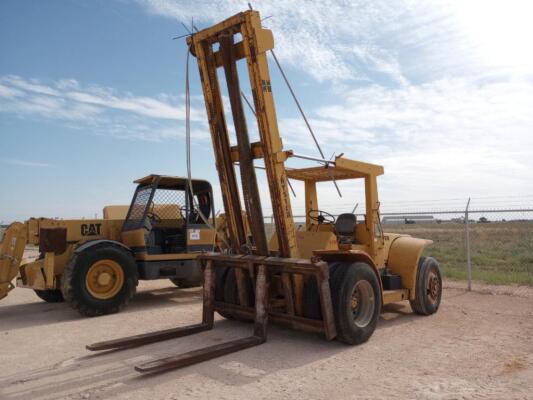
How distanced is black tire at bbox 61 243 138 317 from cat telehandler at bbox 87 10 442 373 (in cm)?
208

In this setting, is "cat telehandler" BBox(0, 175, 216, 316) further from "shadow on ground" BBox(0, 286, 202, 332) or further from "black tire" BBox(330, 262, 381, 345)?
"black tire" BBox(330, 262, 381, 345)

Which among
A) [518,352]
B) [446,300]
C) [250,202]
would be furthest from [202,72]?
[446,300]

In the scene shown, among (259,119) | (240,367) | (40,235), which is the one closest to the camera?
(240,367)

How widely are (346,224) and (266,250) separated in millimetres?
1522

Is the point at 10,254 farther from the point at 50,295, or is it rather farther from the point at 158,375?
the point at 158,375

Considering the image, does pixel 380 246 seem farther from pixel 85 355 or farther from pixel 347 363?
pixel 85 355

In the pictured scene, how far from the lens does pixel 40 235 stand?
27.1ft

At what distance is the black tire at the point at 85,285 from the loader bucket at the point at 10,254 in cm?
115

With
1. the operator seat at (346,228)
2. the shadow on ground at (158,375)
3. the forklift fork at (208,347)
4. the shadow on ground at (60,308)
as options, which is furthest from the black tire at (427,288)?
the shadow on ground at (60,308)

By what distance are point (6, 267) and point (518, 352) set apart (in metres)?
7.95

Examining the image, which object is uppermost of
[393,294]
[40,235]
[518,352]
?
[40,235]

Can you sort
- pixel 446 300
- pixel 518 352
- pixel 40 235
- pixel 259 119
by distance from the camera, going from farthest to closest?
1. pixel 446 300
2. pixel 40 235
3. pixel 259 119
4. pixel 518 352

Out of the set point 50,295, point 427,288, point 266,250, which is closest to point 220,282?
point 266,250

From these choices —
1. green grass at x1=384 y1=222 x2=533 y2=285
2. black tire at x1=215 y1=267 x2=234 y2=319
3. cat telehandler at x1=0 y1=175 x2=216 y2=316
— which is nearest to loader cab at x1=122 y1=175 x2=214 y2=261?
cat telehandler at x1=0 y1=175 x2=216 y2=316
